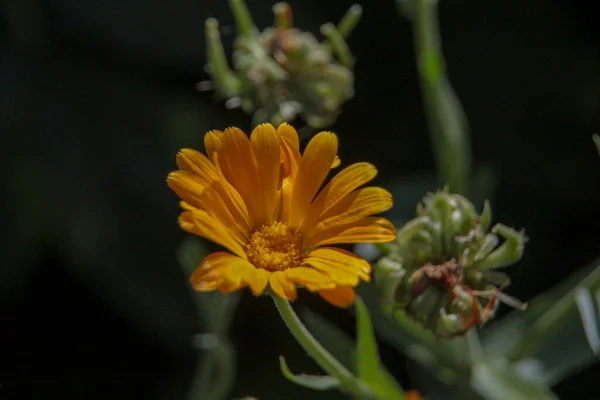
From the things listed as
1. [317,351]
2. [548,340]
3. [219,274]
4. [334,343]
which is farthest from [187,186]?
[548,340]

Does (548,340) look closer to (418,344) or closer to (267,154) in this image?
(418,344)

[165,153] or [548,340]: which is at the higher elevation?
[165,153]

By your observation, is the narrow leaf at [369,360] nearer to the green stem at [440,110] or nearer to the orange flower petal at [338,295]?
the orange flower petal at [338,295]

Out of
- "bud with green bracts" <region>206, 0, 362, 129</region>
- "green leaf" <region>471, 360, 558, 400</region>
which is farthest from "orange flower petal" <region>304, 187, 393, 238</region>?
"green leaf" <region>471, 360, 558, 400</region>

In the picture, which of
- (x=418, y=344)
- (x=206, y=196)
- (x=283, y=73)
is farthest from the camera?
(x=418, y=344)

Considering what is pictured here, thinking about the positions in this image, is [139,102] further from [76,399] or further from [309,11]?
[76,399]

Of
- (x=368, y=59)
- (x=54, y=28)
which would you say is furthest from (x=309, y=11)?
(x=54, y=28)

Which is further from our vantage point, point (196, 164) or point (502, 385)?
point (502, 385)

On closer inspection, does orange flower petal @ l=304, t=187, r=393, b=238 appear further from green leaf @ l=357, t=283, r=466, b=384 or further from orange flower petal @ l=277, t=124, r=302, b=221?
green leaf @ l=357, t=283, r=466, b=384

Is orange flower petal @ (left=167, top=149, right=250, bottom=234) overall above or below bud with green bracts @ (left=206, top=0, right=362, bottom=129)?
below
